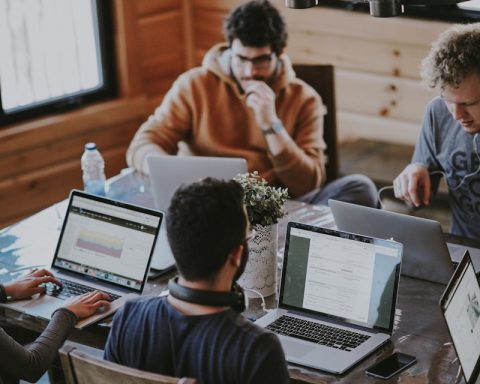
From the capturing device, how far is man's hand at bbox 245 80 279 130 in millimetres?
3518

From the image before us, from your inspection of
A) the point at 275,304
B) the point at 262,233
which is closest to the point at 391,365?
the point at 275,304

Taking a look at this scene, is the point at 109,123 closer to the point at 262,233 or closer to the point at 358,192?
the point at 358,192

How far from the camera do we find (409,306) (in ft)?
8.34

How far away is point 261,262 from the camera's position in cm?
260

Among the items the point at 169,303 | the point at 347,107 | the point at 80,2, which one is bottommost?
the point at 347,107

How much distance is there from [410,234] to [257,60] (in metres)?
1.23

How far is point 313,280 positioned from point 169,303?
61cm

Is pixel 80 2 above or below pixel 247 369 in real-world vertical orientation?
above

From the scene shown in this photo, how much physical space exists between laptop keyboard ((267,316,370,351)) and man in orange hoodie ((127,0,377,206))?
1.13m

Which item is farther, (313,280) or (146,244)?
(146,244)

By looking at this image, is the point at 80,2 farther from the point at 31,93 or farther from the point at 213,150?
the point at 213,150

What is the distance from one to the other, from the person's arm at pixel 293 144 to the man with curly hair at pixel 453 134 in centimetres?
47

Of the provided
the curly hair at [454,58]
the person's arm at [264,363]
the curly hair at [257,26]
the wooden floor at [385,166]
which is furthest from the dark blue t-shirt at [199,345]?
the wooden floor at [385,166]

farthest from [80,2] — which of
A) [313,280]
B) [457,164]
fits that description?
[313,280]
